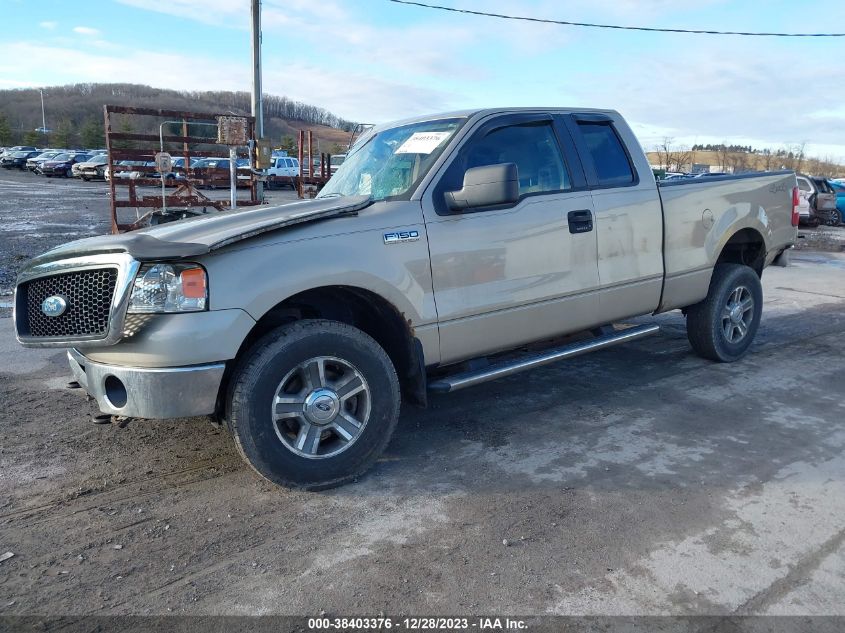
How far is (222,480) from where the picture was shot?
3729 millimetres

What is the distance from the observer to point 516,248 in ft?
13.8

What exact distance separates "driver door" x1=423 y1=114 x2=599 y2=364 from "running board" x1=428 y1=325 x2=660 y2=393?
0.12m

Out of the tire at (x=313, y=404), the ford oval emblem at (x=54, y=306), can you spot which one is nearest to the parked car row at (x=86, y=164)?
the ford oval emblem at (x=54, y=306)

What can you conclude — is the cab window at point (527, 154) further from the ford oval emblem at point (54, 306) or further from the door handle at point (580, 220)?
the ford oval emblem at point (54, 306)

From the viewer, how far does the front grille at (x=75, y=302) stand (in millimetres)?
3326

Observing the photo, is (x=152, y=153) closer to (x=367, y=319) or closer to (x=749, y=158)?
(x=367, y=319)

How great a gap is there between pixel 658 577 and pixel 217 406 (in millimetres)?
2166

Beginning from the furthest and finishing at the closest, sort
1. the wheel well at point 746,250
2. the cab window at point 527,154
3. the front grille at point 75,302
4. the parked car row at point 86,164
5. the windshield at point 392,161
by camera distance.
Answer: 1. the parked car row at point 86,164
2. the wheel well at point 746,250
3. the cab window at point 527,154
4. the windshield at point 392,161
5. the front grille at point 75,302

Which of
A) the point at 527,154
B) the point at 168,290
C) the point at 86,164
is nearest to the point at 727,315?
the point at 527,154

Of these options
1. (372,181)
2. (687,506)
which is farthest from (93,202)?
(687,506)

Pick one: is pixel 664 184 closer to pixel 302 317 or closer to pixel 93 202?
pixel 302 317

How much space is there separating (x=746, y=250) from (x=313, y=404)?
14.7ft

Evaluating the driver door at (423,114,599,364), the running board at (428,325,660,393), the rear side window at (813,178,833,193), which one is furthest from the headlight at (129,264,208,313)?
the rear side window at (813,178,833,193)

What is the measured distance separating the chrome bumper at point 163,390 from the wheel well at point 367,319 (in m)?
0.37
